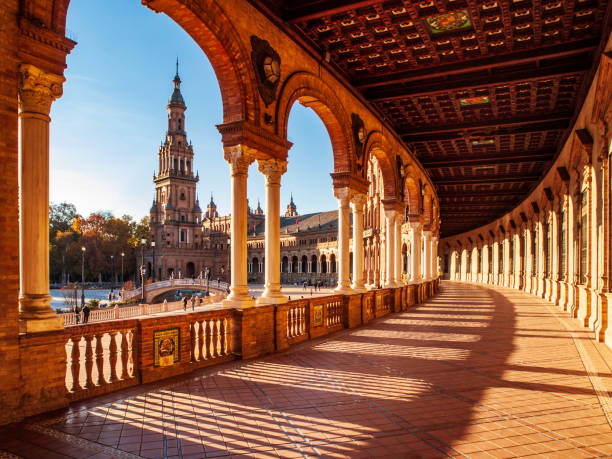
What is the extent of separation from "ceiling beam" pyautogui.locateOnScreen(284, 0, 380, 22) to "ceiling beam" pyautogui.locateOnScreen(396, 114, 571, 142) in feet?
28.7

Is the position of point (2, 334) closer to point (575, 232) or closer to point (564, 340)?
point (564, 340)

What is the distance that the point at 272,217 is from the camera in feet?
30.9

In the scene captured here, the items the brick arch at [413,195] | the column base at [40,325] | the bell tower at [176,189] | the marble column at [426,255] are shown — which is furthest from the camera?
the bell tower at [176,189]

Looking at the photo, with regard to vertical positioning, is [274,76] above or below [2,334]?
above

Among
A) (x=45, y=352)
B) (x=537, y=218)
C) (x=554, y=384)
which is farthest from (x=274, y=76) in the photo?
(x=537, y=218)

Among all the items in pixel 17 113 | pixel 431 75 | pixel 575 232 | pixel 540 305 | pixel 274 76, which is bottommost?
pixel 540 305

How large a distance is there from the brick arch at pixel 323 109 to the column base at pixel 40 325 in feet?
18.2

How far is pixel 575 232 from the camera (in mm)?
14156

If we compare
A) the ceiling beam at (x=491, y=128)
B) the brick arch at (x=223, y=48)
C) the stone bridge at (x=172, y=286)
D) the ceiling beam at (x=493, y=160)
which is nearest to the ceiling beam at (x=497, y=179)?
the ceiling beam at (x=493, y=160)

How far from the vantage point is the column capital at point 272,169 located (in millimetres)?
9203

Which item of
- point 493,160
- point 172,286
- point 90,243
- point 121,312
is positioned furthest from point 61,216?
point 493,160

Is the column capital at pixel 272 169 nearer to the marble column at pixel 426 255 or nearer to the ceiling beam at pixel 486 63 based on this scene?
the ceiling beam at pixel 486 63

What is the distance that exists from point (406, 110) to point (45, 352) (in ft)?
44.0

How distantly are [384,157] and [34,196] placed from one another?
12.7m
